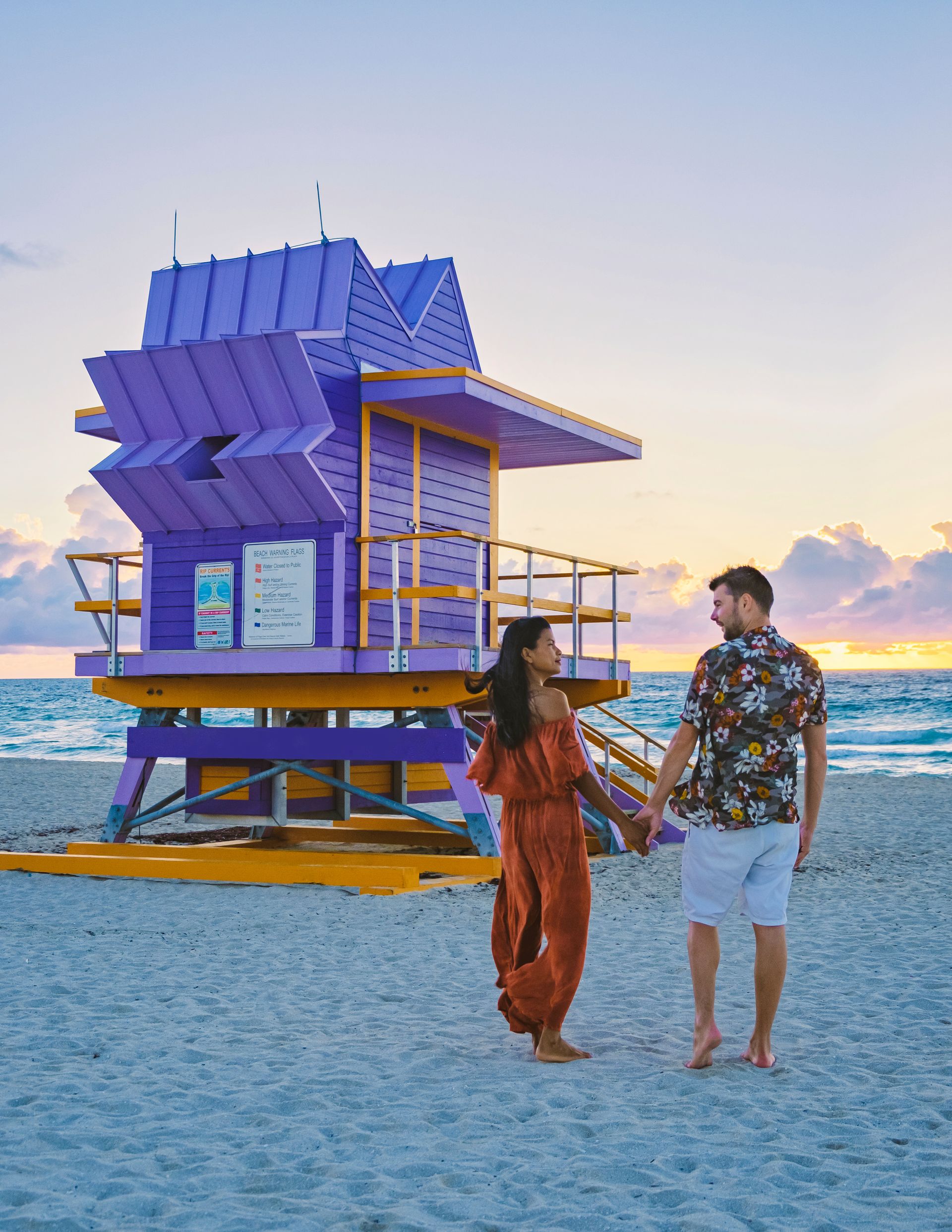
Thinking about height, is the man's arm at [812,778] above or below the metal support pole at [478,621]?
below

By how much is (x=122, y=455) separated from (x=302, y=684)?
9.42ft

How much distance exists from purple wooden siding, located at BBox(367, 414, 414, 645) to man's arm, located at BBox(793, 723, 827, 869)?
701 centimetres

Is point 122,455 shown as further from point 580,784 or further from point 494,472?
point 580,784

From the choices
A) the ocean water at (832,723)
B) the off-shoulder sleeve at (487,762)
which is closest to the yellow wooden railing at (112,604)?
the off-shoulder sleeve at (487,762)

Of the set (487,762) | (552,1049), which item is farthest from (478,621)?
(552,1049)

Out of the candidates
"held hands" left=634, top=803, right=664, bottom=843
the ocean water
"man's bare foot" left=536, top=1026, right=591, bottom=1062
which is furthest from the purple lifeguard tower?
the ocean water

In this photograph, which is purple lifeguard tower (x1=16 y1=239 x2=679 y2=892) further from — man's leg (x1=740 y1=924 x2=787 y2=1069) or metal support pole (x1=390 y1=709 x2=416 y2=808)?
man's leg (x1=740 y1=924 x2=787 y2=1069)

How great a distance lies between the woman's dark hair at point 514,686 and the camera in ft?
18.1

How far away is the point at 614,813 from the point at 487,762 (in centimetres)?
64

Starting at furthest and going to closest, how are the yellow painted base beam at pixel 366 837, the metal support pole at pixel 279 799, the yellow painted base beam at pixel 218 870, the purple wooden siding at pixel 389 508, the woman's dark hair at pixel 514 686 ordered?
the yellow painted base beam at pixel 366 837
the metal support pole at pixel 279 799
the purple wooden siding at pixel 389 508
the yellow painted base beam at pixel 218 870
the woman's dark hair at pixel 514 686

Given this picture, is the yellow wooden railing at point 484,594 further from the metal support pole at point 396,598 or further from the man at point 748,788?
the man at point 748,788

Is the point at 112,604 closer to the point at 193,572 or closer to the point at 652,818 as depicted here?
the point at 193,572

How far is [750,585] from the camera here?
Answer: 5.27 metres

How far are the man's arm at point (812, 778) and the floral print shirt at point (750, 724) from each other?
0.05 metres
